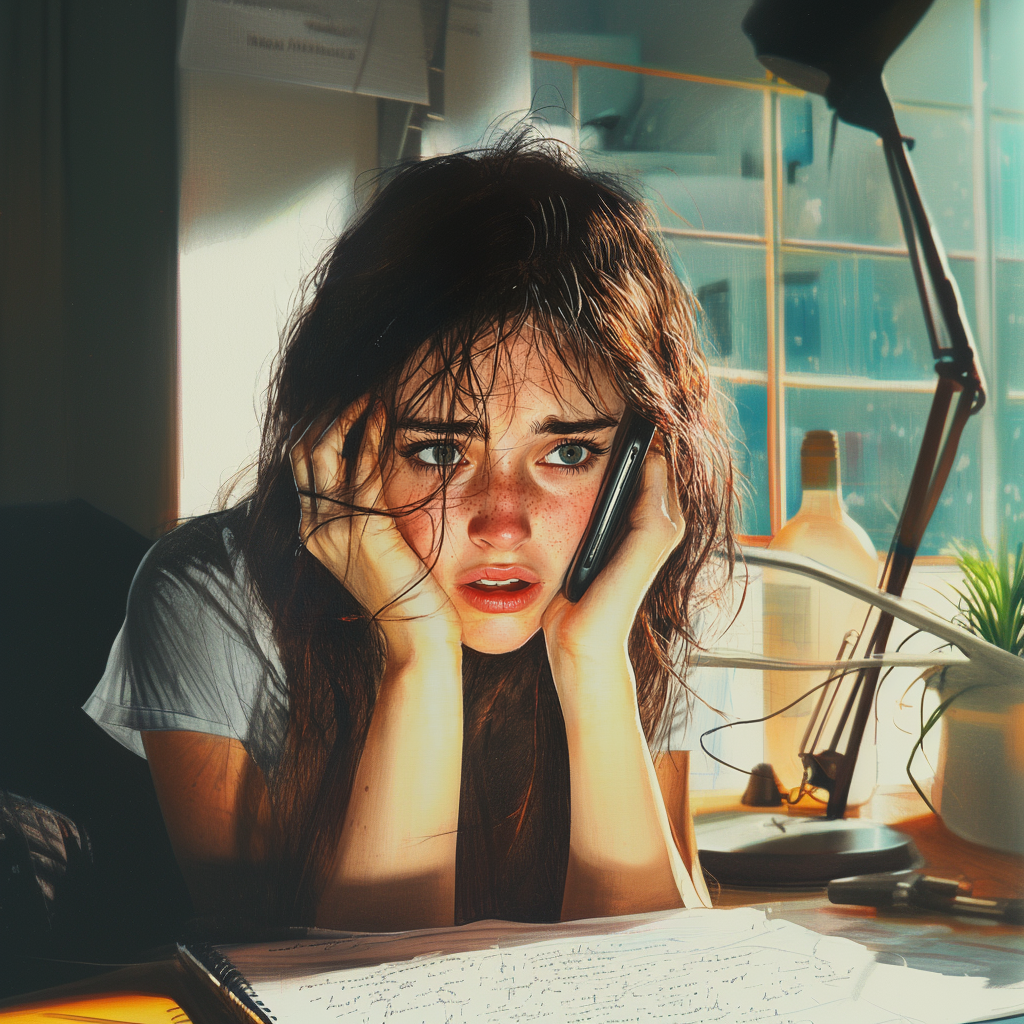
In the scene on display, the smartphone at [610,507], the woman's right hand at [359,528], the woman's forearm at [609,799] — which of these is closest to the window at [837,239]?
the smartphone at [610,507]

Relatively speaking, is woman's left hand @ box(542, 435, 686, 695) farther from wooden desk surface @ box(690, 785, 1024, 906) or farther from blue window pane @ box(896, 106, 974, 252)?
blue window pane @ box(896, 106, 974, 252)

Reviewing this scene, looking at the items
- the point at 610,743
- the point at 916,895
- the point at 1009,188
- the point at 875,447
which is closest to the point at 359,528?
the point at 610,743

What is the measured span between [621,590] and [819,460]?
0.25 metres

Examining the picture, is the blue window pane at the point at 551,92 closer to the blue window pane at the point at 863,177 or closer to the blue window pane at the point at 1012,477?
the blue window pane at the point at 863,177

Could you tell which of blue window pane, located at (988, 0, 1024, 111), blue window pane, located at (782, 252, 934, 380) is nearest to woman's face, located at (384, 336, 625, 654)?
blue window pane, located at (782, 252, 934, 380)

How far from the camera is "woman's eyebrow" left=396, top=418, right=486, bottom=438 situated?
26.8 inches

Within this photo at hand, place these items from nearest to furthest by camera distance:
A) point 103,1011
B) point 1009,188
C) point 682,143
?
point 103,1011 < point 682,143 < point 1009,188

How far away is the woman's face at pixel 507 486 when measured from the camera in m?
0.68

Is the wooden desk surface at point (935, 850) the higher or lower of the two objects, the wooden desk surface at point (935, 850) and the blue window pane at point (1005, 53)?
the lower

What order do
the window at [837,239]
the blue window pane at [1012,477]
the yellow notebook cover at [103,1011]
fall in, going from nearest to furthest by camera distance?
the yellow notebook cover at [103,1011] < the window at [837,239] < the blue window pane at [1012,477]

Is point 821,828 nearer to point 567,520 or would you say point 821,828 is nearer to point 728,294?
point 567,520

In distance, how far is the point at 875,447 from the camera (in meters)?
0.81

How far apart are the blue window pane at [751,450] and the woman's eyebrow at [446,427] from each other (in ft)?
0.82

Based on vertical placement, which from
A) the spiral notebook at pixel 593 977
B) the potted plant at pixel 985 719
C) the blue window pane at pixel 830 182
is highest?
the blue window pane at pixel 830 182
